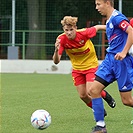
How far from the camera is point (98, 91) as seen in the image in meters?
7.61

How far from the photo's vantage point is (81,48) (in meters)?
9.40

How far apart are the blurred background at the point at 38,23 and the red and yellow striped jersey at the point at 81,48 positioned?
49.6 ft

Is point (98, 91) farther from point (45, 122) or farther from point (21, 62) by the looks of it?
point (21, 62)

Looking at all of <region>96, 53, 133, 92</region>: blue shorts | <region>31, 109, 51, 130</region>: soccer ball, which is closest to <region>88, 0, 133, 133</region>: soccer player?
<region>96, 53, 133, 92</region>: blue shorts

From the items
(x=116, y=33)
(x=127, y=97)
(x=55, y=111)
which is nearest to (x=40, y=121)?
(x=127, y=97)

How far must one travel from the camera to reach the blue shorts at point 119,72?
7555 mm

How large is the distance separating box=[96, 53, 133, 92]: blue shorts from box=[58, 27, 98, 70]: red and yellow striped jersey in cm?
171

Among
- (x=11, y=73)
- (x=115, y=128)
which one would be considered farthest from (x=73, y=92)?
(x=11, y=73)

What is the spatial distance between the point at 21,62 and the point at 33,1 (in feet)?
10.7

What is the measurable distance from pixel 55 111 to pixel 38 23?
15894 mm

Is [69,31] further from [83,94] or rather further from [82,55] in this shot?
[83,94]

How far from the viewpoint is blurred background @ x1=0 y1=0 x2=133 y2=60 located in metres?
25.0

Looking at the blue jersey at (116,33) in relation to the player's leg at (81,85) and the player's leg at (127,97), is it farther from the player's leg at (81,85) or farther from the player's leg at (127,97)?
the player's leg at (81,85)

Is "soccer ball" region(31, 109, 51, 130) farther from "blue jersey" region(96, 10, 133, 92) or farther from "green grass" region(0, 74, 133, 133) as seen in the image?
"blue jersey" region(96, 10, 133, 92)
